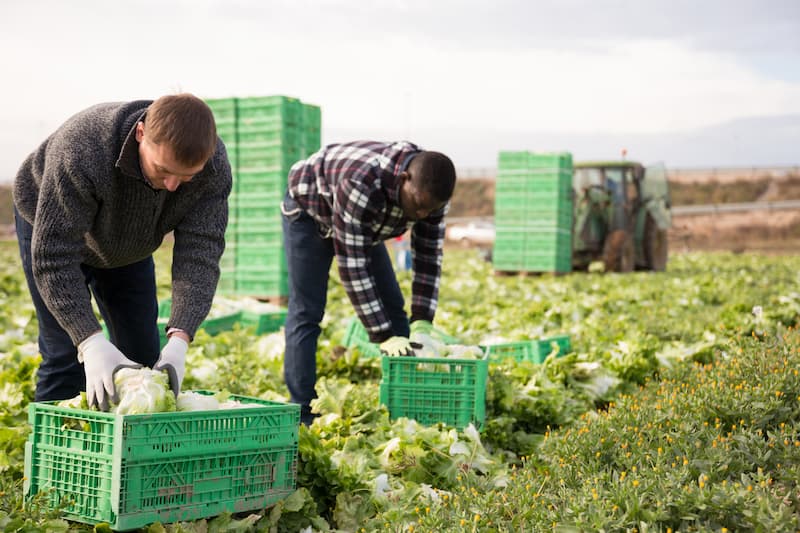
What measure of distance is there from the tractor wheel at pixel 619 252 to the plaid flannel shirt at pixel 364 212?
1242 centimetres

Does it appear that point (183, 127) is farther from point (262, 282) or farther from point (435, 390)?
point (262, 282)

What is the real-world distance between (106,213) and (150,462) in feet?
3.29

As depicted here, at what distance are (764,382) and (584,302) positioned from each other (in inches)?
242

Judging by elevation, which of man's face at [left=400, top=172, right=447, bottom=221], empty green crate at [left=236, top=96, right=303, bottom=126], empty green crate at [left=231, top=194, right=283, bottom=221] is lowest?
empty green crate at [left=231, top=194, right=283, bottom=221]

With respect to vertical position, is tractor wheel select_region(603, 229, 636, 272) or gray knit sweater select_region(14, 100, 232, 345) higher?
gray knit sweater select_region(14, 100, 232, 345)

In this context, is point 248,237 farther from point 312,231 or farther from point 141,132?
point 141,132

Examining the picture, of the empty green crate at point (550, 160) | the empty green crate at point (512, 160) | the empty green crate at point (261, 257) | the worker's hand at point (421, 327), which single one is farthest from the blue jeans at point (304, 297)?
the empty green crate at point (512, 160)

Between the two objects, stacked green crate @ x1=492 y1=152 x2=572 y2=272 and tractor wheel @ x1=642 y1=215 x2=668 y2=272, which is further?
tractor wheel @ x1=642 y1=215 x2=668 y2=272

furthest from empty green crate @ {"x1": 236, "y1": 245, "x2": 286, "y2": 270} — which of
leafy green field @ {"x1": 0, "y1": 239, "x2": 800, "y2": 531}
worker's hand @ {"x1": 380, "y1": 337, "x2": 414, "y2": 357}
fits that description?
worker's hand @ {"x1": 380, "y1": 337, "x2": 414, "y2": 357}

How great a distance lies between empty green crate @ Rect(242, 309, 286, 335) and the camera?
25.4ft

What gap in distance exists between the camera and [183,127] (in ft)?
9.50

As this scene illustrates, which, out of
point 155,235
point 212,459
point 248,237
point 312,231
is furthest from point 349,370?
point 248,237

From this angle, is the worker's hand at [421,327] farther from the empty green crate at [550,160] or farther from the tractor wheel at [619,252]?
the tractor wheel at [619,252]

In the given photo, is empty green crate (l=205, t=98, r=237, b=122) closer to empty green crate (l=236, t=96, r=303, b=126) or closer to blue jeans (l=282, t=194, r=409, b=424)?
empty green crate (l=236, t=96, r=303, b=126)
